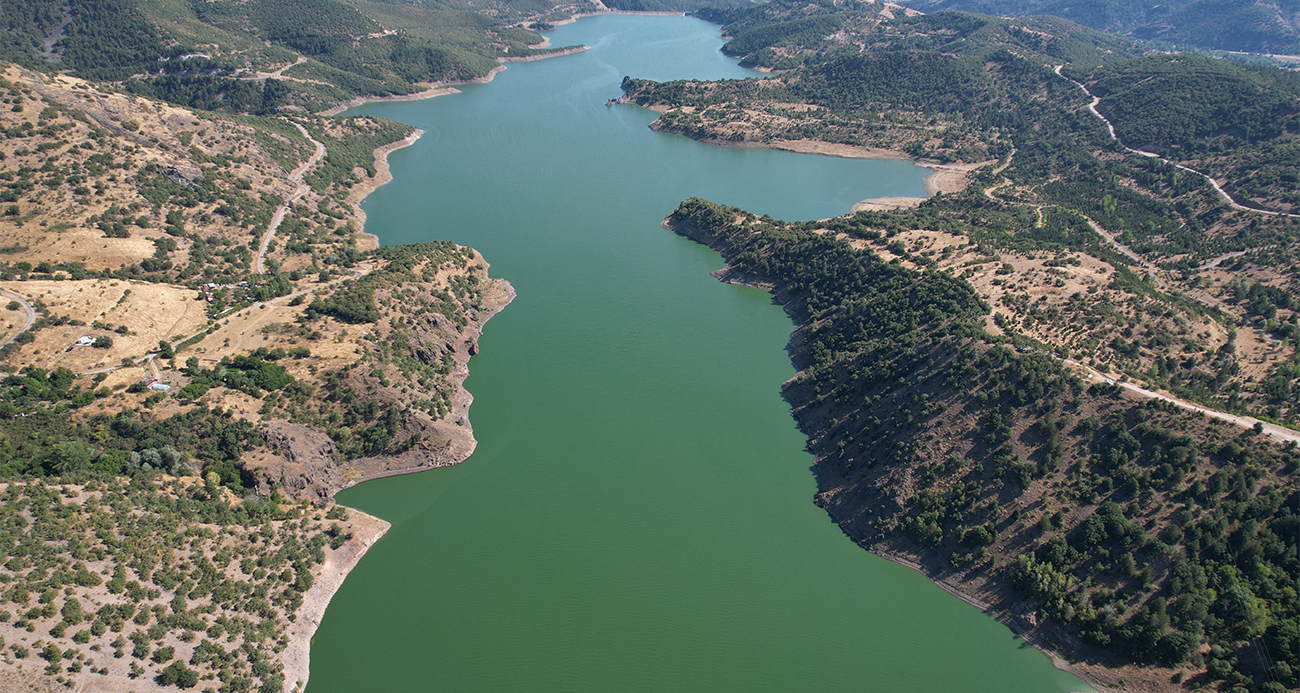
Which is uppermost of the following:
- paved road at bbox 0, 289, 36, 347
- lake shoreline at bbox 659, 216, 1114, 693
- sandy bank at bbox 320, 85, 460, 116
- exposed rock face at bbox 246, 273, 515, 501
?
sandy bank at bbox 320, 85, 460, 116

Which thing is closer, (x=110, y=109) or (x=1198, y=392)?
(x=1198, y=392)

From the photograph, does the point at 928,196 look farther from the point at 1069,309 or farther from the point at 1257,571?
the point at 1257,571

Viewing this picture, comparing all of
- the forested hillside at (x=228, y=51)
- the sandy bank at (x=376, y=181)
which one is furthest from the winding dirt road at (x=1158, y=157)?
the forested hillside at (x=228, y=51)

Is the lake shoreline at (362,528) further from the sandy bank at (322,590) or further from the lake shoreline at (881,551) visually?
the lake shoreline at (881,551)

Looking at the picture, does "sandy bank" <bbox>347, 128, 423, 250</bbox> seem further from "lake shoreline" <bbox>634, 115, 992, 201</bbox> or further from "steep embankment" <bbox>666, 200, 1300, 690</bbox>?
"steep embankment" <bbox>666, 200, 1300, 690</bbox>

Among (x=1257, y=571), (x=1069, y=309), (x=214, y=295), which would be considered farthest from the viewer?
(x=214, y=295)

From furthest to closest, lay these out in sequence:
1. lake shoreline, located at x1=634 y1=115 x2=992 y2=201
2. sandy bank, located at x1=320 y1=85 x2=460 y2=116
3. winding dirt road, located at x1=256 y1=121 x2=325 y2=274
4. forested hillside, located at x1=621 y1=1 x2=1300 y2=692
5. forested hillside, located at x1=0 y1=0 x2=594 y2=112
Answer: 1. sandy bank, located at x1=320 y1=85 x2=460 y2=116
2. forested hillside, located at x1=0 y1=0 x2=594 y2=112
3. lake shoreline, located at x1=634 y1=115 x2=992 y2=201
4. winding dirt road, located at x1=256 y1=121 x2=325 y2=274
5. forested hillside, located at x1=621 y1=1 x2=1300 y2=692

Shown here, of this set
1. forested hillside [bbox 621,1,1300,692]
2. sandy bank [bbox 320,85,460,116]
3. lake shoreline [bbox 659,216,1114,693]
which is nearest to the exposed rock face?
lake shoreline [bbox 659,216,1114,693]

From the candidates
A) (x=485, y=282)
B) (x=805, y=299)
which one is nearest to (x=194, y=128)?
(x=485, y=282)
